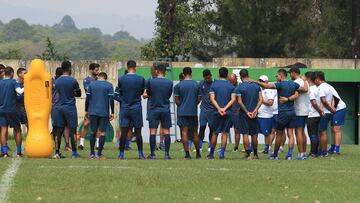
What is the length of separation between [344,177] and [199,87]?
535cm

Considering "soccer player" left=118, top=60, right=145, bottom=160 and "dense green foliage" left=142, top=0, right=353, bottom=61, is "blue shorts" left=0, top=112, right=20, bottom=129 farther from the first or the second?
"dense green foliage" left=142, top=0, right=353, bottom=61

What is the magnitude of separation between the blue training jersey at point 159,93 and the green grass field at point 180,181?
127 centimetres

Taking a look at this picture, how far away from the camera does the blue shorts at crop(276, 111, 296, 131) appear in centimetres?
1805

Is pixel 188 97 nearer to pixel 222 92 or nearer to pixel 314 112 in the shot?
pixel 222 92

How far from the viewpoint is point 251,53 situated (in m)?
45.6

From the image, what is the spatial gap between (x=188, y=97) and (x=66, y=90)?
2410 millimetres

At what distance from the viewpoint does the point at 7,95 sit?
17.8m

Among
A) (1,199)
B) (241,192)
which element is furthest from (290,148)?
(1,199)

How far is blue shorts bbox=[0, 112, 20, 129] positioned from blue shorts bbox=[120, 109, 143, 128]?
7.36 feet

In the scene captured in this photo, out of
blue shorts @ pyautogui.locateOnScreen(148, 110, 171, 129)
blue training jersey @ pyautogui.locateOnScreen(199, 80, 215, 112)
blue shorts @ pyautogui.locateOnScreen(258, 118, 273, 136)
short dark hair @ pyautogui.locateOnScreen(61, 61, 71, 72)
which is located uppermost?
short dark hair @ pyautogui.locateOnScreen(61, 61, 71, 72)

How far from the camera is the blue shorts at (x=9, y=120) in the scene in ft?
58.6

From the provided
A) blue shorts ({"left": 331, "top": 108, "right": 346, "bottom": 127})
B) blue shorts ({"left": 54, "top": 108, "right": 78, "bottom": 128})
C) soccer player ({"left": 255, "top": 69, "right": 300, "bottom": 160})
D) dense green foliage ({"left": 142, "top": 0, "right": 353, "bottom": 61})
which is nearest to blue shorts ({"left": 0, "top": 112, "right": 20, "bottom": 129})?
blue shorts ({"left": 54, "top": 108, "right": 78, "bottom": 128})

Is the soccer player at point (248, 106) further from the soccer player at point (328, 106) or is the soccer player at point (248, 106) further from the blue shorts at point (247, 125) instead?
the soccer player at point (328, 106)

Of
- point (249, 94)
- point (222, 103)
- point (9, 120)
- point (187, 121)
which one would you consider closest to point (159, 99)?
point (187, 121)
